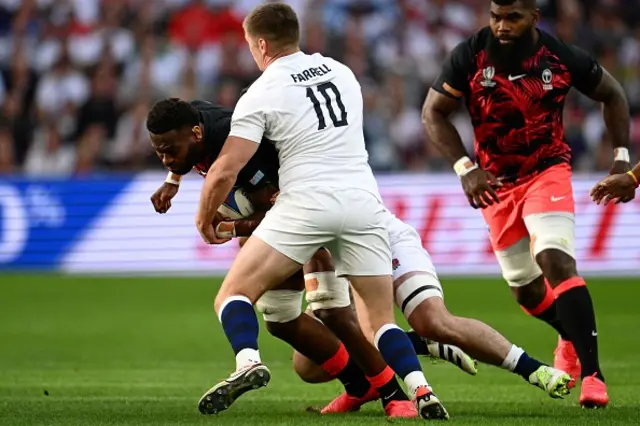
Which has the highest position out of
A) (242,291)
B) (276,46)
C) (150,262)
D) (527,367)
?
(276,46)

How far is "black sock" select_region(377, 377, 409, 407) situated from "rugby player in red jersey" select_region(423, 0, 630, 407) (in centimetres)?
127

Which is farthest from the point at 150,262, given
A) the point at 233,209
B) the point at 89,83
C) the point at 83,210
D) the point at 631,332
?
the point at 233,209

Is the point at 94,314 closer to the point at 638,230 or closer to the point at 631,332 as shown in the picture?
the point at 631,332

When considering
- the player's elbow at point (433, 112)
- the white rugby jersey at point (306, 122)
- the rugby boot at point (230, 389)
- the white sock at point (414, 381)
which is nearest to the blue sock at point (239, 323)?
the rugby boot at point (230, 389)

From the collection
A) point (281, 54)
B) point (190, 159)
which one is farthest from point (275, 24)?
point (190, 159)

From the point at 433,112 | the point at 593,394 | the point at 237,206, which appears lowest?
the point at 593,394

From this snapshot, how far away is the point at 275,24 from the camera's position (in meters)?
6.95

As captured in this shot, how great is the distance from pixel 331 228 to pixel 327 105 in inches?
25.2

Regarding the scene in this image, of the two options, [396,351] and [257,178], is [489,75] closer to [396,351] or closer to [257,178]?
[257,178]

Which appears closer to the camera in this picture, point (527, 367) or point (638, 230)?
point (527, 367)

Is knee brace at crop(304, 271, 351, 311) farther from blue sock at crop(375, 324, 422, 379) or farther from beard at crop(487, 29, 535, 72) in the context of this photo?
beard at crop(487, 29, 535, 72)

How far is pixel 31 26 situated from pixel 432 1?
6.55 m

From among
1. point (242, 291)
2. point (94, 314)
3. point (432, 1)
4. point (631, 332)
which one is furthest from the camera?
point (432, 1)

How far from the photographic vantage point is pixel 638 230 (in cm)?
1669
